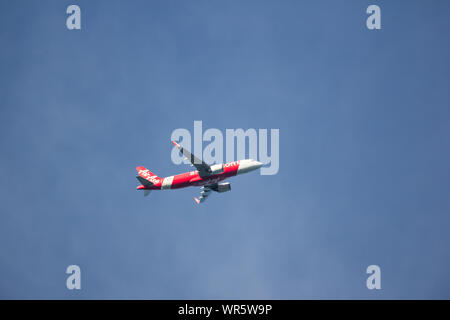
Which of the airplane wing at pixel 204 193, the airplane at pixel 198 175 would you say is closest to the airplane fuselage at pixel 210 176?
the airplane at pixel 198 175

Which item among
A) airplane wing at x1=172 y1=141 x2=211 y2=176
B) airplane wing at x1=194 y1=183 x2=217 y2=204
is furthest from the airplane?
airplane wing at x1=194 y1=183 x2=217 y2=204

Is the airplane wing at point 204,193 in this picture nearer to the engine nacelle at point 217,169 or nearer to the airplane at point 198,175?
the airplane at point 198,175

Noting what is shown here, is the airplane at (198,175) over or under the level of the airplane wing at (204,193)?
over

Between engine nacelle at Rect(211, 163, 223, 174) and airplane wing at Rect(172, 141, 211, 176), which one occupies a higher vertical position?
airplane wing at Rect(172, 141, 211, 176)

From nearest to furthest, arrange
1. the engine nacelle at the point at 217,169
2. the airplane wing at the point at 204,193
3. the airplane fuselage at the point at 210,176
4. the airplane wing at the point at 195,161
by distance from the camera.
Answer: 1. the airplane wing at the point at 195,161
2. the engine nacelle at the point at 217,169
3. the airplane fuselage at the point at 210,176
4. the airplane wing at the point at 204,193

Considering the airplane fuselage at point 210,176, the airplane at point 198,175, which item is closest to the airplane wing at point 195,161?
the airplane at point 198,175

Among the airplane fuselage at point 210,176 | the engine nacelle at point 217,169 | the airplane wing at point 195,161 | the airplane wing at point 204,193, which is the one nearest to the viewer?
the airplane wing at point 195,161

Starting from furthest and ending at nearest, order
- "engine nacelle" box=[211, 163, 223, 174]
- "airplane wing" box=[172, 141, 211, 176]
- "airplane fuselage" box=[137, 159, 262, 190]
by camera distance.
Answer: "airplane fuselage" box=[137, 159, 262, 190], "engine nacelle" box=[211, 163, 223, 174], "airplane wing" box=[172, 141, 211, 176]

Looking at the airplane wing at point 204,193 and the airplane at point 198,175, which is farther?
the airplane wing at point 204,193

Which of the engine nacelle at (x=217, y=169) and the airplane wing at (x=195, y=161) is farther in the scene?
the engine nacelle at (x=217, y=169)

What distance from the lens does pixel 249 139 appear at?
91.2 m

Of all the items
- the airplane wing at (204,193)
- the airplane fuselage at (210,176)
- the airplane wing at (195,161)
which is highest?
the airplane wing at (195,161)

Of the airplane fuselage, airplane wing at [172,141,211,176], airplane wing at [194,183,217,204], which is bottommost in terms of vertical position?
airplane wing at [194,183,217,204]

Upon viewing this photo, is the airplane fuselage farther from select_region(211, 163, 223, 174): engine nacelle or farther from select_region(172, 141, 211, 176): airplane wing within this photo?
select_region(172, 141, 211, 176): airplane wing
